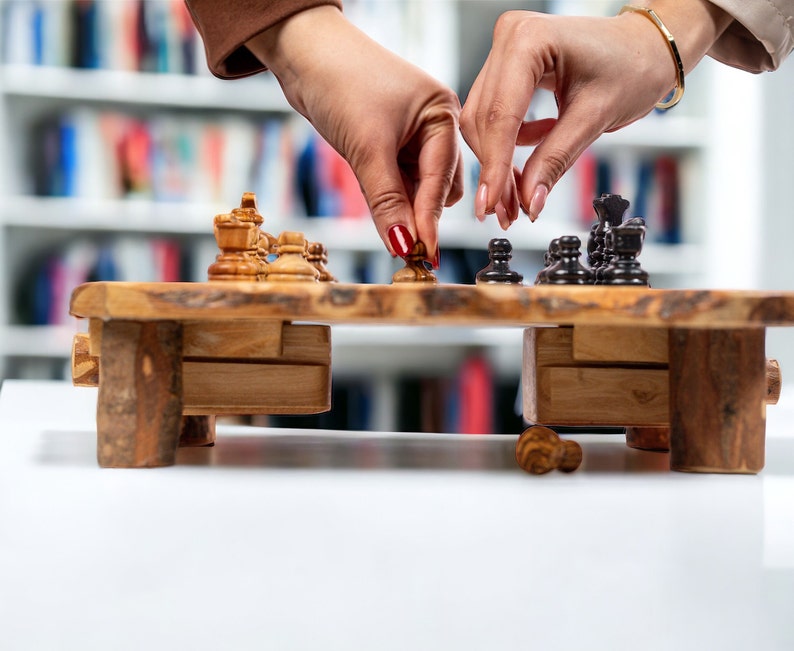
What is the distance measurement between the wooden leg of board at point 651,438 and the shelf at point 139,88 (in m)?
2.20

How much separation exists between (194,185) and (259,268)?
6.89ft

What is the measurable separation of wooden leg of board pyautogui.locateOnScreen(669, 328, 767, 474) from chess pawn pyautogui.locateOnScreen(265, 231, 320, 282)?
424 mm

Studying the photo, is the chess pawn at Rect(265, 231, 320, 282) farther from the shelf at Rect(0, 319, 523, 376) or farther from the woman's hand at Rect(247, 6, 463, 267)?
the shelf at Rect(0, 319, 523, 376)

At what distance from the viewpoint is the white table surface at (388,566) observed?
69 cm

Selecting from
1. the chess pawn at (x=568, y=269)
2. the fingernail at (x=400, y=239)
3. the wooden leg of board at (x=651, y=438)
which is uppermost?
the fingernail at (x=400, y=239)

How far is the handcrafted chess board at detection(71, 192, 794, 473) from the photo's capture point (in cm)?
90

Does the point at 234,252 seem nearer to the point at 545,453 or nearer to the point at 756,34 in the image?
the point at 545,453

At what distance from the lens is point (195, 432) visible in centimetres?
119

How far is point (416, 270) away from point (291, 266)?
0.74 ft

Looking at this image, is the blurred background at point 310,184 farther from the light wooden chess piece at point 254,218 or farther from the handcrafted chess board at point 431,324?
the handcrafted chess board at point 431,324

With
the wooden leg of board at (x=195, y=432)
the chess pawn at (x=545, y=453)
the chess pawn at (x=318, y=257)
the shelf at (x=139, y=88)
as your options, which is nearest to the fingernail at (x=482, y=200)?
the chess pawn at (x=318, y=257)

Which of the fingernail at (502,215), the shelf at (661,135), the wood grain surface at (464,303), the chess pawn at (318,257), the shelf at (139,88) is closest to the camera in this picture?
the wood grain surface at (464,303)

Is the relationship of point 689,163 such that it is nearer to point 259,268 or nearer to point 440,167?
point 440,167

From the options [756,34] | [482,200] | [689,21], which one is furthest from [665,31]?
[482,200]
